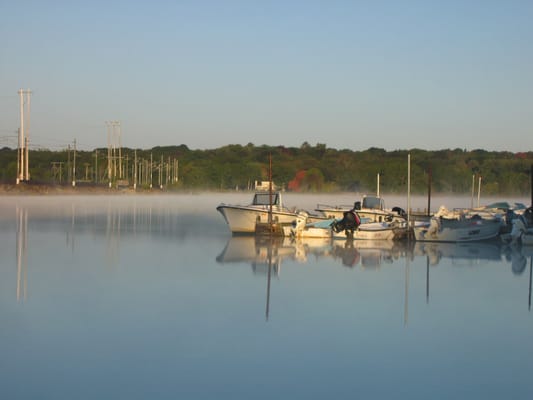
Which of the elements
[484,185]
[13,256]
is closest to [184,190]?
[484,185]

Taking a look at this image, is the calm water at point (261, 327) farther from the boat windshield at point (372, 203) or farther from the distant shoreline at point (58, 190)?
the distant shoreline at point (58, 190)

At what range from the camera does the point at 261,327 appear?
13555 mm

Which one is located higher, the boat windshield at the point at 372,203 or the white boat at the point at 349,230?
the boat windshield at the point at 372,203

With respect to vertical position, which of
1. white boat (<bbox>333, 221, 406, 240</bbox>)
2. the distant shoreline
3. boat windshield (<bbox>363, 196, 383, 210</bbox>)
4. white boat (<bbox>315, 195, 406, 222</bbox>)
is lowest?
the distant shoreline

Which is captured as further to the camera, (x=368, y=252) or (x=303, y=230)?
(x=303, y=230)

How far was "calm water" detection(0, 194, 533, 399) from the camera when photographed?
10.0 metres

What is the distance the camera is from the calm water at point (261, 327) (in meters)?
10.0

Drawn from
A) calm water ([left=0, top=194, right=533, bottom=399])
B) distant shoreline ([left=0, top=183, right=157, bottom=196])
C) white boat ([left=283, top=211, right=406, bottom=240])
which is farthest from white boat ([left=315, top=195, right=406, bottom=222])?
distant shoreline ([left=0, top=183, right=157, bottom=196])

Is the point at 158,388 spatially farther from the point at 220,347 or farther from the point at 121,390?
the point at 220,347

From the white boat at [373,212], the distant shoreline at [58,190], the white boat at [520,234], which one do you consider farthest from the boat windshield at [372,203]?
the distant shoreline at [58,190]

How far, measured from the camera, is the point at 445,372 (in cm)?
1070

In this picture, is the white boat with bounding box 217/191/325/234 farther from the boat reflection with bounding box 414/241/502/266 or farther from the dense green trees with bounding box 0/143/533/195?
the dense green trees with bounding box 0/143/533/195

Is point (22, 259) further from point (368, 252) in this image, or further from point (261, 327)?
point (261, 327)

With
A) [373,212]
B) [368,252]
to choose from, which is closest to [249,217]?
[373,212]
